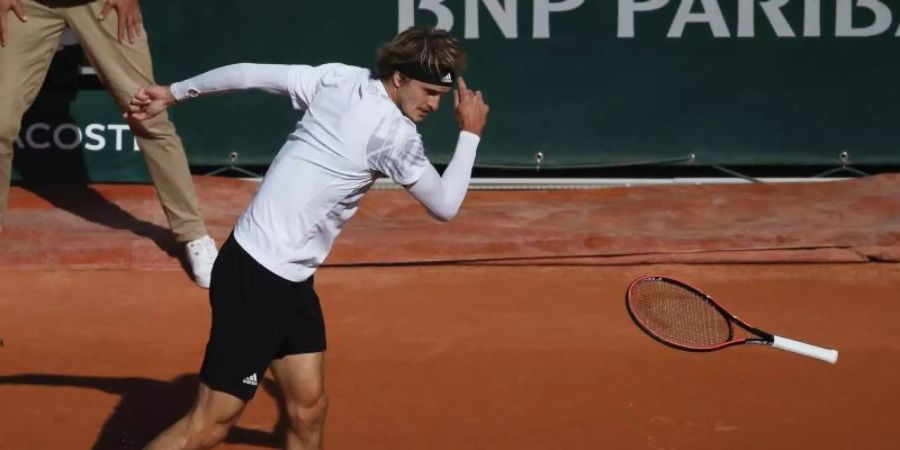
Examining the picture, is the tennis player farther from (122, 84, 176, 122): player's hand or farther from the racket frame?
the racket frame

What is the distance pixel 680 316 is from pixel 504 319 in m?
0.86

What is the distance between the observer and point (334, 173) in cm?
376

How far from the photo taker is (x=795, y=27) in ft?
23.2

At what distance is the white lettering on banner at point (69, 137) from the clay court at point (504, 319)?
228 mm

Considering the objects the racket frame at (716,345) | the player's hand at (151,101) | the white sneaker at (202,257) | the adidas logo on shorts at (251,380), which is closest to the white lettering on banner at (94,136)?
the white sneaker at (202,257)

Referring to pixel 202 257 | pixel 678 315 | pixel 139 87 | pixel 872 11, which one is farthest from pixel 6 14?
pixel 872 11

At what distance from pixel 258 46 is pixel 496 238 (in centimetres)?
175

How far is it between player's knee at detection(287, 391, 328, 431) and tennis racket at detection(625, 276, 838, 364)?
127cm

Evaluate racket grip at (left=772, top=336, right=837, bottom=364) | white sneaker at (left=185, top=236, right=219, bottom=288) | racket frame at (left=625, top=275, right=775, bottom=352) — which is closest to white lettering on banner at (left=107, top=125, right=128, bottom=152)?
white sneaker at (left=185, top=236, right=219, bottom=288)

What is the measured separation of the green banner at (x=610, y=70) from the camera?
7.09m

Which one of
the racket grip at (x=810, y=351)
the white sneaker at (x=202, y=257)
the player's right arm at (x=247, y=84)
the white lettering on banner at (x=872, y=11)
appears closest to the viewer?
the player's right arm at (x=247, y=84)

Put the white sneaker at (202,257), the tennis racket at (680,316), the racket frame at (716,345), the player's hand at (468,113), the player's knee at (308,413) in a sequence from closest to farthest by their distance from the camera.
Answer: the player's hand at (468,113) < the player's knee at (308,413) < the racket frame at (716,345) < the tennis racket at (680,316) < the white sneaker at (202,257)

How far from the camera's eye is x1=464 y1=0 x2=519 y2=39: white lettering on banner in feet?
23.3

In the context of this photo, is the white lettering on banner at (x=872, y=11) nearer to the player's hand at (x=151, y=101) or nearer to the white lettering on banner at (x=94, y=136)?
the white lettering on banner at (x=94, y=136)
